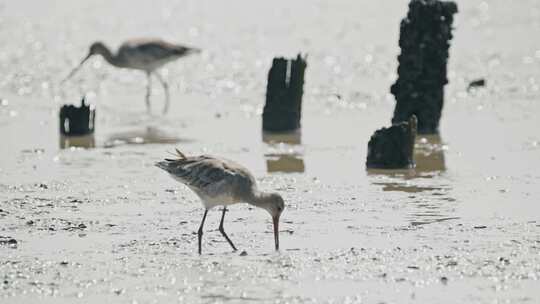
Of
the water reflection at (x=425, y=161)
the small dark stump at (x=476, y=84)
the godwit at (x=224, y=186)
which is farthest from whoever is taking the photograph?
the small dark stump at (x=476, y=84)

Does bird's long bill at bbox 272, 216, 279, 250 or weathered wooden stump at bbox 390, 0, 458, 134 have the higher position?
weathered wooden stump at bbox 390, 0, 458, 134

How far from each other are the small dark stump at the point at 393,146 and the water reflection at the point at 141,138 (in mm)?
3306

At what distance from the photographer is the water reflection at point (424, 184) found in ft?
37.2

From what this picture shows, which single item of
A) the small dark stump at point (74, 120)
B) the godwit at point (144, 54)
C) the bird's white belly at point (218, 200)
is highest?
the godwit at point (144, 54)

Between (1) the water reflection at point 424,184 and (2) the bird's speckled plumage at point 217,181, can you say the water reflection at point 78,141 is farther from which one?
(2) the bird's speckled plumage at point 217,181

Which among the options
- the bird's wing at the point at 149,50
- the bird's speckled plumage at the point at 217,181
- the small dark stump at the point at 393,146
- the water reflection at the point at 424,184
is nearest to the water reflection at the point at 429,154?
the water reflection at the point at 424,184

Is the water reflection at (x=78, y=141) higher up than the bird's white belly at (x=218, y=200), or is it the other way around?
the water reflection at (x=78, y=141)

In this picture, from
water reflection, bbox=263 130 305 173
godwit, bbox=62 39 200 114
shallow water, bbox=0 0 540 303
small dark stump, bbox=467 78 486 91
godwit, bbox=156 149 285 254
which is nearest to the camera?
shallow water, bbox=0 0 540 303

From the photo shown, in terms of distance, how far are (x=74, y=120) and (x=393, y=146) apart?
454 cm

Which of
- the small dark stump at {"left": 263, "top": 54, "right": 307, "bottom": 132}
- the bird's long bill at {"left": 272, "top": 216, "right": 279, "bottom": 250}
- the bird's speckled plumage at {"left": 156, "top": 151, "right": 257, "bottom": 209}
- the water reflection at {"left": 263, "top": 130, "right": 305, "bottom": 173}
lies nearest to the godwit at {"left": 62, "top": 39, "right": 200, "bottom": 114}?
the small dark stump at {"left": 263, "top": 54, "right": 307, "bottom": 132}

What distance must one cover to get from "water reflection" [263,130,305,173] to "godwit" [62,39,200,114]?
5.28 meters

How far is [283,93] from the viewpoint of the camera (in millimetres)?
16484

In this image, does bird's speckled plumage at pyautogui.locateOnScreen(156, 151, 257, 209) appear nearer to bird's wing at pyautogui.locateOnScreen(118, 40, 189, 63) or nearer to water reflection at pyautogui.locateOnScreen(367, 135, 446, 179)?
water reflection at pyautogui.locateOnScreen(367, 135, 446, 179)

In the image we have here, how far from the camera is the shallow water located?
910 centimetres
